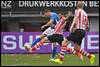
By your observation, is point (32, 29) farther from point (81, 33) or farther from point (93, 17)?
point (81, 33)

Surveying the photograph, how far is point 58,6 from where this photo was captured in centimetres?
3581

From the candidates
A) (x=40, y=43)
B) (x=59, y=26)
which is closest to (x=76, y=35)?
(x=59, y=26)

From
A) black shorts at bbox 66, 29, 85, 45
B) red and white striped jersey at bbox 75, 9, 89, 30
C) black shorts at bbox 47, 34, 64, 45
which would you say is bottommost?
black shorts at bbox 47, 34, 64, 45

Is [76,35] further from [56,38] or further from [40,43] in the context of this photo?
[40,43]

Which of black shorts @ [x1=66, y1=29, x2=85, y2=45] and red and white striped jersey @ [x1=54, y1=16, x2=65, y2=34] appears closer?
black shorts @ [x1=66, y1=29, x2=85, y2=45]

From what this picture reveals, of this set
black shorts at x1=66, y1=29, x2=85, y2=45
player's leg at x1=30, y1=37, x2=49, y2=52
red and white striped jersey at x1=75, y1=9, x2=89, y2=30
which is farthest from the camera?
player's leg at x1=30, y1=37, x2=49, y2=52

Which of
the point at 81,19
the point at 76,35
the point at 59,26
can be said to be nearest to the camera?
the point at 81,19

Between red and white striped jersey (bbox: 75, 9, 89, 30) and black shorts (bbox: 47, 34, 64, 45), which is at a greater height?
red and white striped jersey (bbox: 75, 9, 89, 30)

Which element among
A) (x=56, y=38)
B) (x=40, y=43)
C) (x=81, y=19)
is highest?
(x=81, y=19)

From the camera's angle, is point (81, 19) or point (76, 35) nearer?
point (81, 19)

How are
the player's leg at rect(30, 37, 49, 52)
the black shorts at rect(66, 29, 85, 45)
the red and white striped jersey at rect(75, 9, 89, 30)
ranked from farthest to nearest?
1. the player's leg at rect(30, 37, 49, 52)
2. the black shorts at rect(66, 29, 85, 45)
3. the red and white striped jersey at rect(75, 9, 89, 30)

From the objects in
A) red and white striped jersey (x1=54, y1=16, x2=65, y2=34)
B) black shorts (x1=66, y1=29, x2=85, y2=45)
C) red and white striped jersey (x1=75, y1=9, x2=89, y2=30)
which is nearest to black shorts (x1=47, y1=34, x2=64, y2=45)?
red and white striped jersey (x1=54, y1=16, x2=65, y2=34)

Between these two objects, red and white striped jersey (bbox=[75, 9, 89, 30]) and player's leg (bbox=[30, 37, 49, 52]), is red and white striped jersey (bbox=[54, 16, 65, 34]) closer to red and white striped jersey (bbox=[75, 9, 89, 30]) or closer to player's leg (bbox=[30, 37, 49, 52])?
player's leg (bbox=[30, 37, 49, 52])

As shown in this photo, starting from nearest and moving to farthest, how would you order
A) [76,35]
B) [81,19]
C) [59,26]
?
[81,19], [76,35], [59,26]
